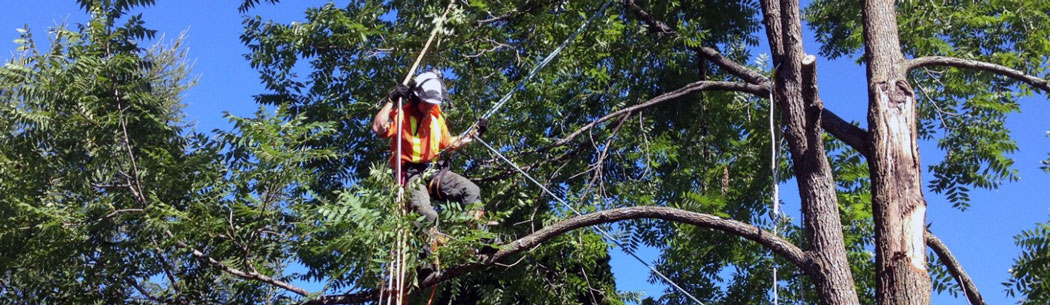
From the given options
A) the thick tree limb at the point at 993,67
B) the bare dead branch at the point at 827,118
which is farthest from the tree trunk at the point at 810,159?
the thick tree limb at the point at 993,67

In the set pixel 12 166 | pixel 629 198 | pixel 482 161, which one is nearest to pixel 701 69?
pixel 629 198

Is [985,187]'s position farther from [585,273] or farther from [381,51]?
[381,51]

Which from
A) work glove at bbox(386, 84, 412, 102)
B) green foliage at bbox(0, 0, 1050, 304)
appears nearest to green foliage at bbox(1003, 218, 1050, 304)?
green foliage at bbox(0, 0, 1050, 304)

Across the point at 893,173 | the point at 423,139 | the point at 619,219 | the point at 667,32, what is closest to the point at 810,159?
the point at 893,173

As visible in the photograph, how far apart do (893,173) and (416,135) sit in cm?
291

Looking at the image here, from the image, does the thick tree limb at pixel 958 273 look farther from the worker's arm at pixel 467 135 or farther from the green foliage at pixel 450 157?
the worker's arm at pixel 467 135

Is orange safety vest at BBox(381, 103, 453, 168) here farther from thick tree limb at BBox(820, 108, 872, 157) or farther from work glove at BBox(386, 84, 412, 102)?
thick tree limb at BBox(820, 108, 872, 157)

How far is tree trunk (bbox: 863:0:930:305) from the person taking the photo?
20.5 feet

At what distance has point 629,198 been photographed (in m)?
9.81

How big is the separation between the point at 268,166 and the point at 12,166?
2932mm

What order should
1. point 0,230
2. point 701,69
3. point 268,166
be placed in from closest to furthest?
point 268,166 → point 0,230 → point 701,69

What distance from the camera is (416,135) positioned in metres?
7.34

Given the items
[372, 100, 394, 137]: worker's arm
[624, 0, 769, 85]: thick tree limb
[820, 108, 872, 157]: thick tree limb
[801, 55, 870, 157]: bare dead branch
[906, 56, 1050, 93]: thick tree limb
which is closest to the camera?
[801, 55, 870, 157]: bare dead branch

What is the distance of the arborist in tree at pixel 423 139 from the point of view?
7102 mm
